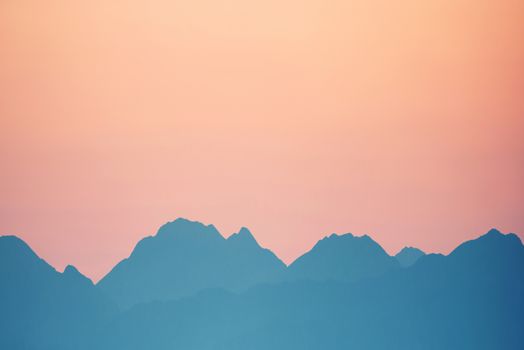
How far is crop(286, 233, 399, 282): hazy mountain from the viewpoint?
3086 millimetres

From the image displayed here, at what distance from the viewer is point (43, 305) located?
10.1 feet

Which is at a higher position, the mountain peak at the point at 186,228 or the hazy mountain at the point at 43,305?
the mountain peak at the point at 186,228

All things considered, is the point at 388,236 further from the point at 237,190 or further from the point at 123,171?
the point at 123,171

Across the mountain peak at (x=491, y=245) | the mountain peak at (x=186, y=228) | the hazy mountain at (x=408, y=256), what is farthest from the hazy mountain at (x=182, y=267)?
the mountain peak at (x=491, y=245)

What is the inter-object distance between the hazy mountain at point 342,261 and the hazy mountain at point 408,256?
3 centimetres

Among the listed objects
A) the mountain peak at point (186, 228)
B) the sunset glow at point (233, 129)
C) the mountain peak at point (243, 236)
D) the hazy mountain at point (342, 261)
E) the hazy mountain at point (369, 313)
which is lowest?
the hazy mountain at point (369, 313)

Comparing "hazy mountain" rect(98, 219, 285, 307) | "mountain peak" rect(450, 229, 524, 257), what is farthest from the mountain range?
"mountain peak" rect(450, 229, 524, 257)

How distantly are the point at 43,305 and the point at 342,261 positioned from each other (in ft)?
4.14

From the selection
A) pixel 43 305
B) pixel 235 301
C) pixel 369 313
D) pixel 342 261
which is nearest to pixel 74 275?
pixel 43 305

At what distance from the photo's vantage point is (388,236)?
3150 mm

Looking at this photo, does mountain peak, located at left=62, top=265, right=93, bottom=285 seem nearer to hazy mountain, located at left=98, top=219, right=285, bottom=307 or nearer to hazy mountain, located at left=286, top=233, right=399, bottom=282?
hazy mountain, located at left=98, top=219, right=285, bottom=307

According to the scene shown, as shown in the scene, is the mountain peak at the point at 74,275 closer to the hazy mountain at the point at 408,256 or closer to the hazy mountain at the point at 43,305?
the hazy mountain at the point at 43,305

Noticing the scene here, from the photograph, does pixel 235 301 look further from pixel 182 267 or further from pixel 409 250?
Result: pixel 409 250

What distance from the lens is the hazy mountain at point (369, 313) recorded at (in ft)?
9.96
